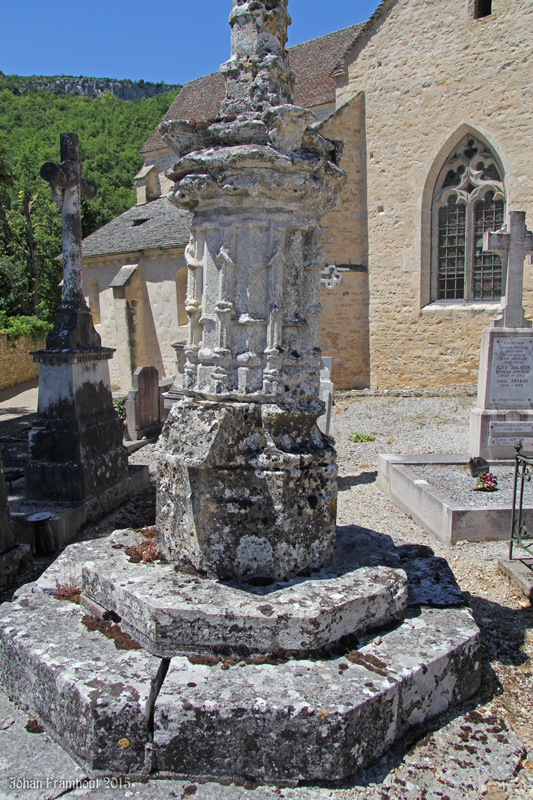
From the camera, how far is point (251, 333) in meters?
2.80

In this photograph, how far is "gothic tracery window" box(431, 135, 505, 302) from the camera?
1314 centimetres

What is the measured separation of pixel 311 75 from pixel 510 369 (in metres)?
14.8

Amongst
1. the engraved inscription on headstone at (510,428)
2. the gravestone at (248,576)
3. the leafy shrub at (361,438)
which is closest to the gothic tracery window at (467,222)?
the leafy shrub at (361,438)

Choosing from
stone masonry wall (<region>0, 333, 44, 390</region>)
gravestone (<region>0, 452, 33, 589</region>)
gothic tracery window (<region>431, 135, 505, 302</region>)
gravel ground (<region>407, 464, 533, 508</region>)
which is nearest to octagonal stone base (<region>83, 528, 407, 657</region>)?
gravestone (<region>0, 452, 33, 589</region>)

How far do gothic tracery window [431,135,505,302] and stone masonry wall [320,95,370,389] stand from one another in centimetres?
187

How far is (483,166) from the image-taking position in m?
13.1

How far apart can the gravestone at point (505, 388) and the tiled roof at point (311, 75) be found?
1157 cm

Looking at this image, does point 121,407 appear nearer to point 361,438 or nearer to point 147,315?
point 361,438

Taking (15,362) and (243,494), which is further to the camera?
(15,362)

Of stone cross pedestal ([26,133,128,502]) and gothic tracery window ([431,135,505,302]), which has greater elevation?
gothic tracery window ([431,135,505,302])

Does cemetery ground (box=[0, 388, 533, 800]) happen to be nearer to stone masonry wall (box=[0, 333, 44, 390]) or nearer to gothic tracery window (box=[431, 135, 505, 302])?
gothic tracery window (box=[431, 135, 505, 302])

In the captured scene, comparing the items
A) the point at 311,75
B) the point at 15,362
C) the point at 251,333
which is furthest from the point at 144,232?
the point at 251,333

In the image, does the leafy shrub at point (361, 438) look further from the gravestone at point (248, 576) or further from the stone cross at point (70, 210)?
the gravestone at point (248, 576)

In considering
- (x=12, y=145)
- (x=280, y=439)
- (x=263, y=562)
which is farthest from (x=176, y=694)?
(x=12, y=145)
